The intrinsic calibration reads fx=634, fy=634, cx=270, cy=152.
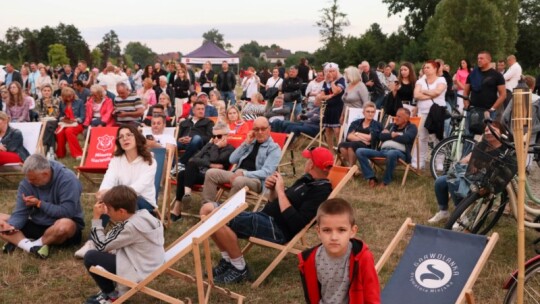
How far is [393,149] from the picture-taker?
26.9 ft

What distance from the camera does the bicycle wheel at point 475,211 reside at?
5.18m

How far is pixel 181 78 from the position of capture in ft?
49.2

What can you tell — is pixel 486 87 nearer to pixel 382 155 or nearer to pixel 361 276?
pixel 382 155

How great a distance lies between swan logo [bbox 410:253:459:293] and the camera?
12.5ft

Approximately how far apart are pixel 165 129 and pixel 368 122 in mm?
2754

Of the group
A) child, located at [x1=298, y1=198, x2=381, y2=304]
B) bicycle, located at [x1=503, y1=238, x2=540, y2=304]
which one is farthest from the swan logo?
child, located at [x1=298, y1=198, x2=381, y2=304]

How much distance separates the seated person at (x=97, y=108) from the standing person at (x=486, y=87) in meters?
5.42

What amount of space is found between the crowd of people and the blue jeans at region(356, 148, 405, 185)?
0.05ft

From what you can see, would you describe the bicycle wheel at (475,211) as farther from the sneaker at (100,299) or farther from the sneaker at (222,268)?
the sneaker at (100,299)

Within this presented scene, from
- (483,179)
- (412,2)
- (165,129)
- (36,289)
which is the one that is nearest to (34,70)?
(165,129)

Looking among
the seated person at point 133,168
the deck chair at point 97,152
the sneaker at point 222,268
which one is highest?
the seated person at point 133,168

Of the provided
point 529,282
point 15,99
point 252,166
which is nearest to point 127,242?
point 529,282

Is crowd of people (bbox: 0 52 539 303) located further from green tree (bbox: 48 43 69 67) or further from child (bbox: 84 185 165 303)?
green tree (bbox: 48 43 69 67)

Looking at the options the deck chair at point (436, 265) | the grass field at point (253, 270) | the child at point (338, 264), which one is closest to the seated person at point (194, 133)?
the grass field at point (253, 270)
